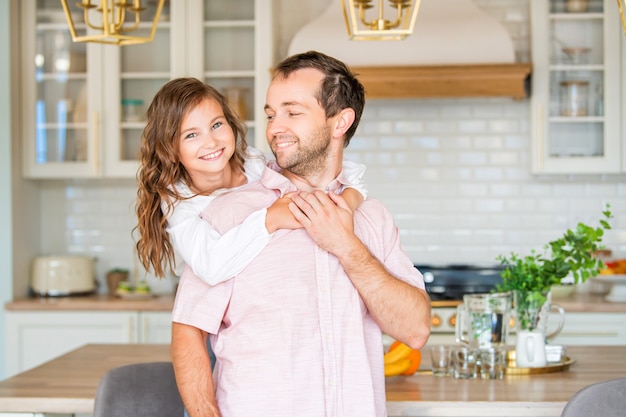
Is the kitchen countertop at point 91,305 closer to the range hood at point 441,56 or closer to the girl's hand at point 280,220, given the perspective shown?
the range hood at point 441,56

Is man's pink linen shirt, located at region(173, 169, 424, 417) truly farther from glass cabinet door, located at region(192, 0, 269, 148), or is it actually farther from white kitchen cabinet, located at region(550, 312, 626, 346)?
glass cabinet door, located at region(192, 0, 269, 148)

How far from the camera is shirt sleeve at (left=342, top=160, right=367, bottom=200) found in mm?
2299

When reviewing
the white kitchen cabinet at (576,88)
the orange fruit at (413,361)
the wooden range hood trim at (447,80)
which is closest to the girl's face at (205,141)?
the orange fruit at (413,361)

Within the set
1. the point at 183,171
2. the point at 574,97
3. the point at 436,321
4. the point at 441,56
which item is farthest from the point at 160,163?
the point at 574,97

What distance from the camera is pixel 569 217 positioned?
17.6ft

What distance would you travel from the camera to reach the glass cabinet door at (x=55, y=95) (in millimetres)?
5223

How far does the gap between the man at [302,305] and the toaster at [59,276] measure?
3.22 meters

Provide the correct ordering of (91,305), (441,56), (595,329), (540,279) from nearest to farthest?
1. (540,279)
2. (595,329)
3. (441,56)
4. (91,305)

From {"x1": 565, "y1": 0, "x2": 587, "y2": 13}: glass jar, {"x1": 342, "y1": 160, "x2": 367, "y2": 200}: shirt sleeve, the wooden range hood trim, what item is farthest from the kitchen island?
{"x1": 565, "y1": 0, "x2": 587, "y2": 13}: glass jar

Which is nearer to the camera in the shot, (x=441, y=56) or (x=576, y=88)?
(x=441, y=56)

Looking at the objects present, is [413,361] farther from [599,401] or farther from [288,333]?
[288,333]

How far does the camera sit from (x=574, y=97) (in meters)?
5.07

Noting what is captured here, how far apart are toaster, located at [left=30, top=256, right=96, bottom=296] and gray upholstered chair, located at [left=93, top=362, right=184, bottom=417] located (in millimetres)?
2639

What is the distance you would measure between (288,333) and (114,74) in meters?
3.53
